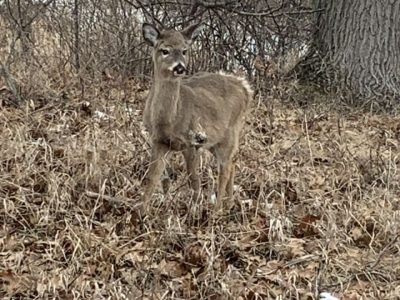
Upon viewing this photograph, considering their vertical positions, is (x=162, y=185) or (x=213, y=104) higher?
(x=213, y=104)

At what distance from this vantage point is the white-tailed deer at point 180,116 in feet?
19.9

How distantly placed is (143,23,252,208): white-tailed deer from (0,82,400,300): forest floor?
0.53ft

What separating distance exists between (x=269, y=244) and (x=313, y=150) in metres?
2.05

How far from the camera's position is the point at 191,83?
6691 millimetres

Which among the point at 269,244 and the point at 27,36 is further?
the point at 27,36

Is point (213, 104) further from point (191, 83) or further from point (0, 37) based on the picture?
point (0, 37)

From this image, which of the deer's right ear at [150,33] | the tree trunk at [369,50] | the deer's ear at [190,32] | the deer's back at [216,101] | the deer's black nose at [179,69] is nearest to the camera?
the deer's black nose at [179,69]

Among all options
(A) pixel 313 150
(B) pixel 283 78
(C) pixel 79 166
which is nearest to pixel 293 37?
(B) pixel 283 78

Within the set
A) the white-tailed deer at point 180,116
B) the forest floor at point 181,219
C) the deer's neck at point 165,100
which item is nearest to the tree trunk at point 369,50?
the forest floor at point 181,219

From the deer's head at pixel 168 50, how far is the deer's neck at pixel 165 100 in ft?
0.21

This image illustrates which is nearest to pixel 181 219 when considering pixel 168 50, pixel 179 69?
pixel 179 69

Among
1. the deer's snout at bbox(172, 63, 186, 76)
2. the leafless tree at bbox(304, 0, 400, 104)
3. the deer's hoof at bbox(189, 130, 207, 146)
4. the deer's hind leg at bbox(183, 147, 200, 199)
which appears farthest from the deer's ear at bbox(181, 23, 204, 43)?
the leafless tree at bbox(304, 0, 400, 104)

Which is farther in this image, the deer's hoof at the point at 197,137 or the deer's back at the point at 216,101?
the deer's back at the point at 216,101

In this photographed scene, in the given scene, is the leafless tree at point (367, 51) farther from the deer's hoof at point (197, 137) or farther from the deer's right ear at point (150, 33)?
the deer's right ear at point (150, 33)
